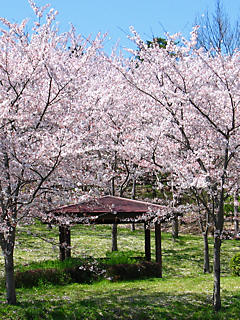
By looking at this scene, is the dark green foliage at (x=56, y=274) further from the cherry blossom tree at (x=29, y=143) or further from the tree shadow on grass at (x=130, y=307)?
the cherry blossom tree at (x=29, y=143)

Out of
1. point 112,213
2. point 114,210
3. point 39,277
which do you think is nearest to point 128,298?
point 39,277

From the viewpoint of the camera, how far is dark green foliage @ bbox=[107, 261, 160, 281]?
12625mm

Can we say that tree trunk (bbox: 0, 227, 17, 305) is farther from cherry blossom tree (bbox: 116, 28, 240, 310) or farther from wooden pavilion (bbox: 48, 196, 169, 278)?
cherry blossom tree (bbox: 116, 28, 240, 310)

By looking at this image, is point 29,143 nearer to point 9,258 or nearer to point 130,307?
point 9,258

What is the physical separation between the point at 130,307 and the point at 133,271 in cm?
453

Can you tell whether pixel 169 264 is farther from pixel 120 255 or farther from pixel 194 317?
pixel 194 317

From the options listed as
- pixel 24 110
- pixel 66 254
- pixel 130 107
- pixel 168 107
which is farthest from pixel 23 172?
pixel 130 107

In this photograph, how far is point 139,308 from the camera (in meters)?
8.42

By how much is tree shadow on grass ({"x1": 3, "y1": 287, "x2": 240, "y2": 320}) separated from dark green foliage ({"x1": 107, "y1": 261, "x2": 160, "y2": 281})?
2.89 meters

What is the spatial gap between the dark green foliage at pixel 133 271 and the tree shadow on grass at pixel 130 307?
9.47 feet

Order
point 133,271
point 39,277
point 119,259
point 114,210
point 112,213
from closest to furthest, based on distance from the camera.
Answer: point 39,277 → point 112,213 → point 114,210 → point 133,271 → point 119,259

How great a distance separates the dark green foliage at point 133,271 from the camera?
41.4 ft

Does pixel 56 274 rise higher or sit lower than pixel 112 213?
lower

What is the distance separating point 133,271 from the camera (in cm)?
1301
